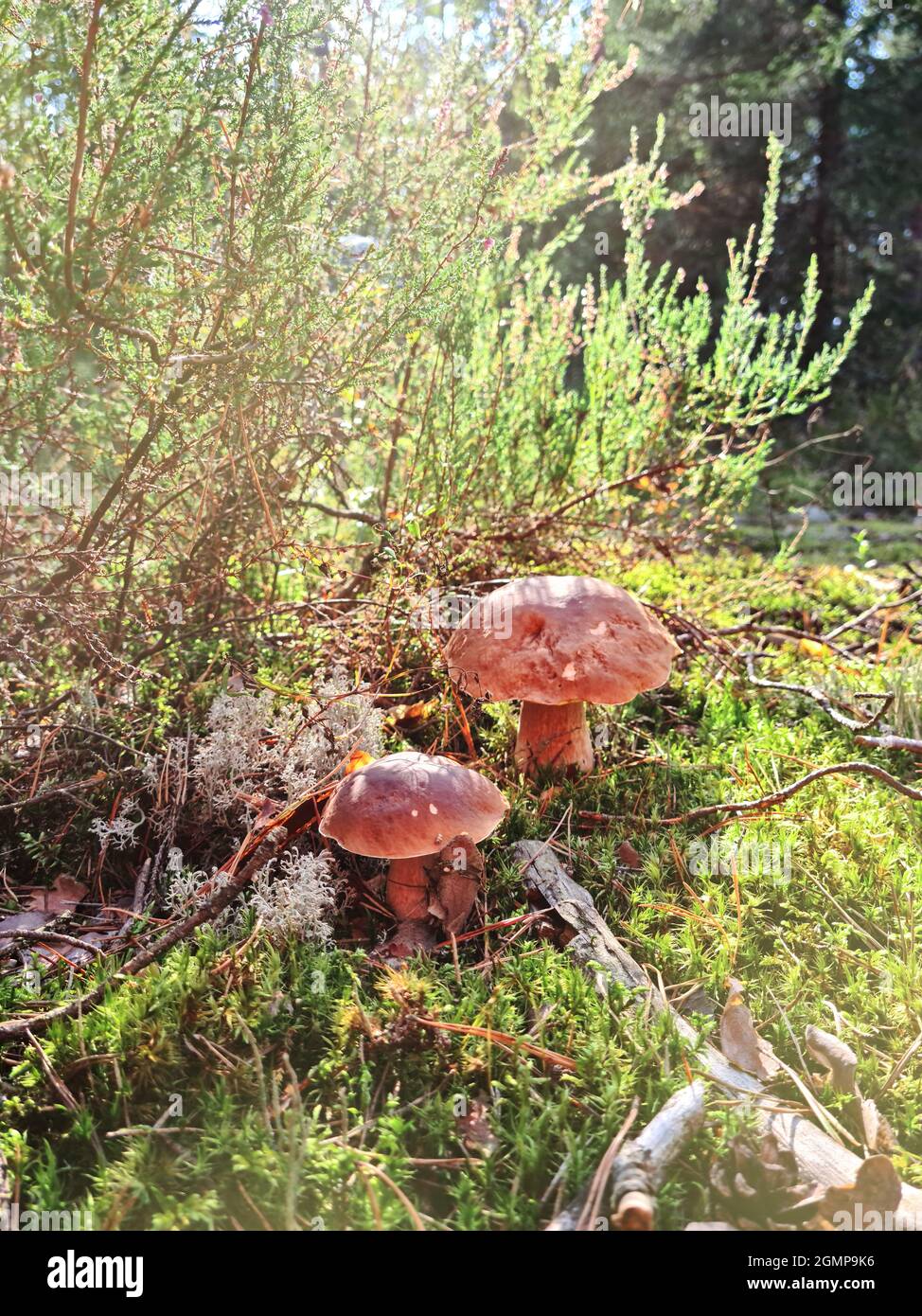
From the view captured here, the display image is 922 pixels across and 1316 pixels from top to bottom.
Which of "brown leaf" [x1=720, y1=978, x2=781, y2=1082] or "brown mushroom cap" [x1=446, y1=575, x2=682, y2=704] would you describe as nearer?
"brown leaf" [x1=720, y1=978, x2=781, y2=1082]

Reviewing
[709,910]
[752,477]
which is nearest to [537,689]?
[709,910]

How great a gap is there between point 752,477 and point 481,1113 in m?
4.28

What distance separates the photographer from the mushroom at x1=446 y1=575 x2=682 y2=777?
115 inches

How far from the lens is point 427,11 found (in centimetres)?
459

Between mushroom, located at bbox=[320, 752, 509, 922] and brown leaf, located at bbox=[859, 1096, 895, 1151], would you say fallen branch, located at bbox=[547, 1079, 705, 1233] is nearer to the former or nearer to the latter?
brown leaf, located at bbox=[859, 1096, 895, 1151]

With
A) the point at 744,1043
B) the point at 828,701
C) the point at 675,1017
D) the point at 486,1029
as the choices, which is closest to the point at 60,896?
the point at 486,1029

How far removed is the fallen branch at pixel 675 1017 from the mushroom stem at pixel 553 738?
19.2 inches

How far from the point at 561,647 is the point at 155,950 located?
1490 millimetres

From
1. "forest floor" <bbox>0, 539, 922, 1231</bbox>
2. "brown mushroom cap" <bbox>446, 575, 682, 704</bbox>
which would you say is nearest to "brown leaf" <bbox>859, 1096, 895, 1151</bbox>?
"forest floor" <bbox>0, 539, 922, 1231</bbox>

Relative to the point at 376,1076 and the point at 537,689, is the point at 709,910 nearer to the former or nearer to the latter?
the point at 537,689

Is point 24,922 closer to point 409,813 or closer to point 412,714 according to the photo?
point 409,813

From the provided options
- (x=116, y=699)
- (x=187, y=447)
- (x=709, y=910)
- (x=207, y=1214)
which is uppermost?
(x=187, y=447)

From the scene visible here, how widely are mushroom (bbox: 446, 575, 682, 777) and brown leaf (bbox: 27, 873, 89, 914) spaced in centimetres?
140

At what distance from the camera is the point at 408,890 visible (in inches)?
101
